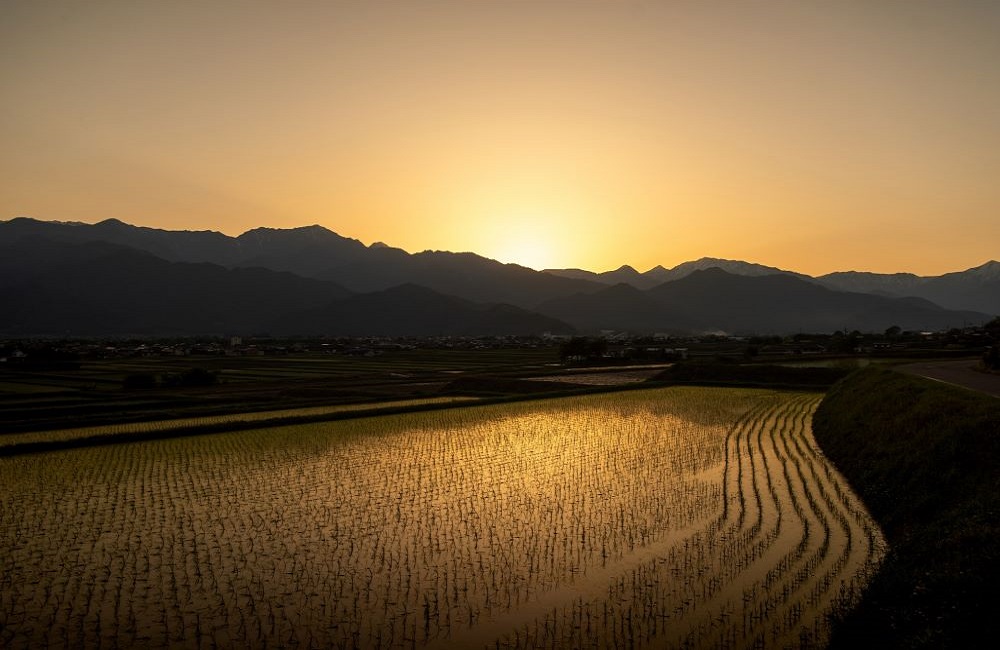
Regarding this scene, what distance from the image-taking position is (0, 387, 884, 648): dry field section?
9797 mm

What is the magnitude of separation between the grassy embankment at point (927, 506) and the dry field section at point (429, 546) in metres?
0.66

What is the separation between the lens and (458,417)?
33.9 meters

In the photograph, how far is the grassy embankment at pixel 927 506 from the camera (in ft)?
28.9

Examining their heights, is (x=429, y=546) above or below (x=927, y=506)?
below

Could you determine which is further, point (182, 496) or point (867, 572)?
point (182, 496)

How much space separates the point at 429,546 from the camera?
13562 mm

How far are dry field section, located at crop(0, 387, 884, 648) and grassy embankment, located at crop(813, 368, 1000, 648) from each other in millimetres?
662

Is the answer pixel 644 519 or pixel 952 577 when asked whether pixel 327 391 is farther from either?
pixel 952 577

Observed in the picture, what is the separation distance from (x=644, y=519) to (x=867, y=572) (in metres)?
4.89

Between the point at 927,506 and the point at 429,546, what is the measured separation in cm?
1091

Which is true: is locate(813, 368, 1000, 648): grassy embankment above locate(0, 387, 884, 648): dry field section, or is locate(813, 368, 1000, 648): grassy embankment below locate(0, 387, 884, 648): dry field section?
above

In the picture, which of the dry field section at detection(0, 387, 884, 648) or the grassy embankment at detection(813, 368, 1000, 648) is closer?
the grassy embankment at detection(813, 368, 1000, 648)

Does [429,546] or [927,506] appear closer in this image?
[429,546]

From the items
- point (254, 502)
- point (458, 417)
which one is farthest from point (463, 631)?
point (458, 417)
